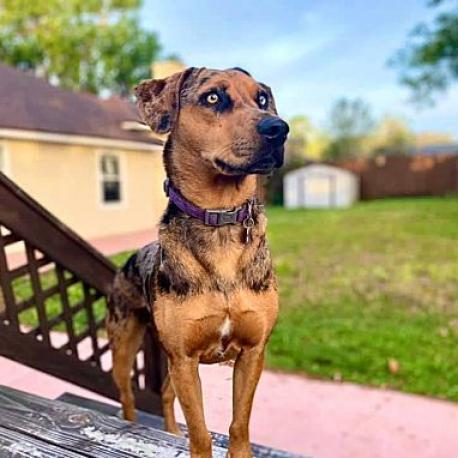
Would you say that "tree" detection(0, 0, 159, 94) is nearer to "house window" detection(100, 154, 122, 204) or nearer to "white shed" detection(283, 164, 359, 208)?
"white shed" detection(283, 164, 359, 208)

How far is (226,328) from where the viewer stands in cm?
104

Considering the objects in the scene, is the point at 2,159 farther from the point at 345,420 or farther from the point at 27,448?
the point at 345,420

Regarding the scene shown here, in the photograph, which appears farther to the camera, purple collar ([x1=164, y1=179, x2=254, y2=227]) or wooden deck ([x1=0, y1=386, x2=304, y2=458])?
wooden deck ([x1=0, y1=386, x2=304, y2=458])

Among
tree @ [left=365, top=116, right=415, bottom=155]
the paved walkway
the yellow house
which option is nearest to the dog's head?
the yellow house

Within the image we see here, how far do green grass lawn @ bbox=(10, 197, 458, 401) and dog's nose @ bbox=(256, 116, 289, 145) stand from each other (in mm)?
1236

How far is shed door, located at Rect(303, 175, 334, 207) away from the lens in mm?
15078

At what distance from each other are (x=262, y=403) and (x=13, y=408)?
143 centimetres

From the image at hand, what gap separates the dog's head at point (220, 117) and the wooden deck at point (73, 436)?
2.24ft

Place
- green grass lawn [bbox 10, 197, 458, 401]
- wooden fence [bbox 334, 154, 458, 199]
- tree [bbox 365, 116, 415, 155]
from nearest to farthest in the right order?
green grass lawn [bbox 10, 197, 458, 401]
wooden fence [bbox 334, 154, 458, 199]
tree [bbox 365, 116, 415, 155]

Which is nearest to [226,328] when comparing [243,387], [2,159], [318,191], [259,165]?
[243,387]

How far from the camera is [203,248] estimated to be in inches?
41.3

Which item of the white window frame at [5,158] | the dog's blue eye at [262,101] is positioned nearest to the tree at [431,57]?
the white window frame at [5,158]

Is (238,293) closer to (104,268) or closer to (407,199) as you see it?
(104,268)

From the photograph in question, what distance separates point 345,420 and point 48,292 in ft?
5.56
